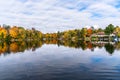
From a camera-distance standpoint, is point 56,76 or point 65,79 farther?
point 56,76

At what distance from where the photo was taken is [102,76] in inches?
1062

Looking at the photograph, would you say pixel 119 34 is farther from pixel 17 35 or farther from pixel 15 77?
pixel 15 77

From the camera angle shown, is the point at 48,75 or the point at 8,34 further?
the point at 8,34

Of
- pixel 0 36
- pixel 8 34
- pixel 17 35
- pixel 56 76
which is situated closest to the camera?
pixel 56 76

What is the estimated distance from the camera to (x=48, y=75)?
27.2m

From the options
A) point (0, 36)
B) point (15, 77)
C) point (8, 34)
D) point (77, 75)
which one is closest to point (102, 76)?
point (77, 75)

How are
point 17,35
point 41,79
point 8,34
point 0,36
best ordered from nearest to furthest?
point 41,79, point 0,36, point 8,34, point 17,35

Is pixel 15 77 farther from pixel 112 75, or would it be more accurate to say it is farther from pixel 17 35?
A: pixel 17 35

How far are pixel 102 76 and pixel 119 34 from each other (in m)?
169

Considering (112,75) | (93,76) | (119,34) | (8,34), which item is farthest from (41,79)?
(119,34)

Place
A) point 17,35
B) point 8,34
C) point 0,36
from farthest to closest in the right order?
point 17,35 < point 8,34 < point 0,36

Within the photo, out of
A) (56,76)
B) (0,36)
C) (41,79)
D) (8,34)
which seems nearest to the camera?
(41,79)

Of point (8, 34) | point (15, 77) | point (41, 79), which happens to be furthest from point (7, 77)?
point (8, 34)

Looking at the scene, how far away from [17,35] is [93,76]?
177872 mm
